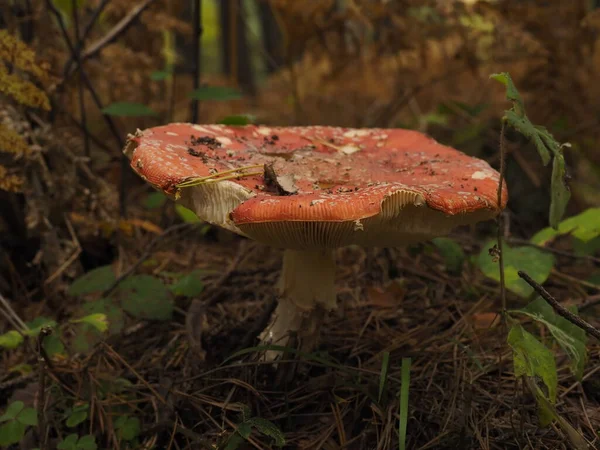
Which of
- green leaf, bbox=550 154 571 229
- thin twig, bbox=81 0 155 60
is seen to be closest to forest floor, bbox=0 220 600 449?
green leaf, bbox=550 154 571 229

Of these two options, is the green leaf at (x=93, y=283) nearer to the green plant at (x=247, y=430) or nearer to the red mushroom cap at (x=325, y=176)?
the red mushroom cap at (x=325, y=176)

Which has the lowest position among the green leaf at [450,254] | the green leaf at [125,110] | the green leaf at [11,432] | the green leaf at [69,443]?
the green leaf at [69,443]

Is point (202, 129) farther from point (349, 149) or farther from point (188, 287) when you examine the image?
point (188, 287)

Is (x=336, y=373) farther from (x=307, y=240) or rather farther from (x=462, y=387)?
(x=307, y=240)

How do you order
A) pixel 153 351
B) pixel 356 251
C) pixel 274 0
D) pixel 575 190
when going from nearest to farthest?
pixel 153 351 < pixel 356 251 < pixel 274 0 < pixel 575 190

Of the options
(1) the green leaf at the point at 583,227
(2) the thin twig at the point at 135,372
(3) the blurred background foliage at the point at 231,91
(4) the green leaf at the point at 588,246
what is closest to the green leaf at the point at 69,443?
(2) the thin twig at the point at 135,372

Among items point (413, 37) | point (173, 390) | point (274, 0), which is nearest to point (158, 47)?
point (274, 0)

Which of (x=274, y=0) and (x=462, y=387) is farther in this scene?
(x=274, y=0)
